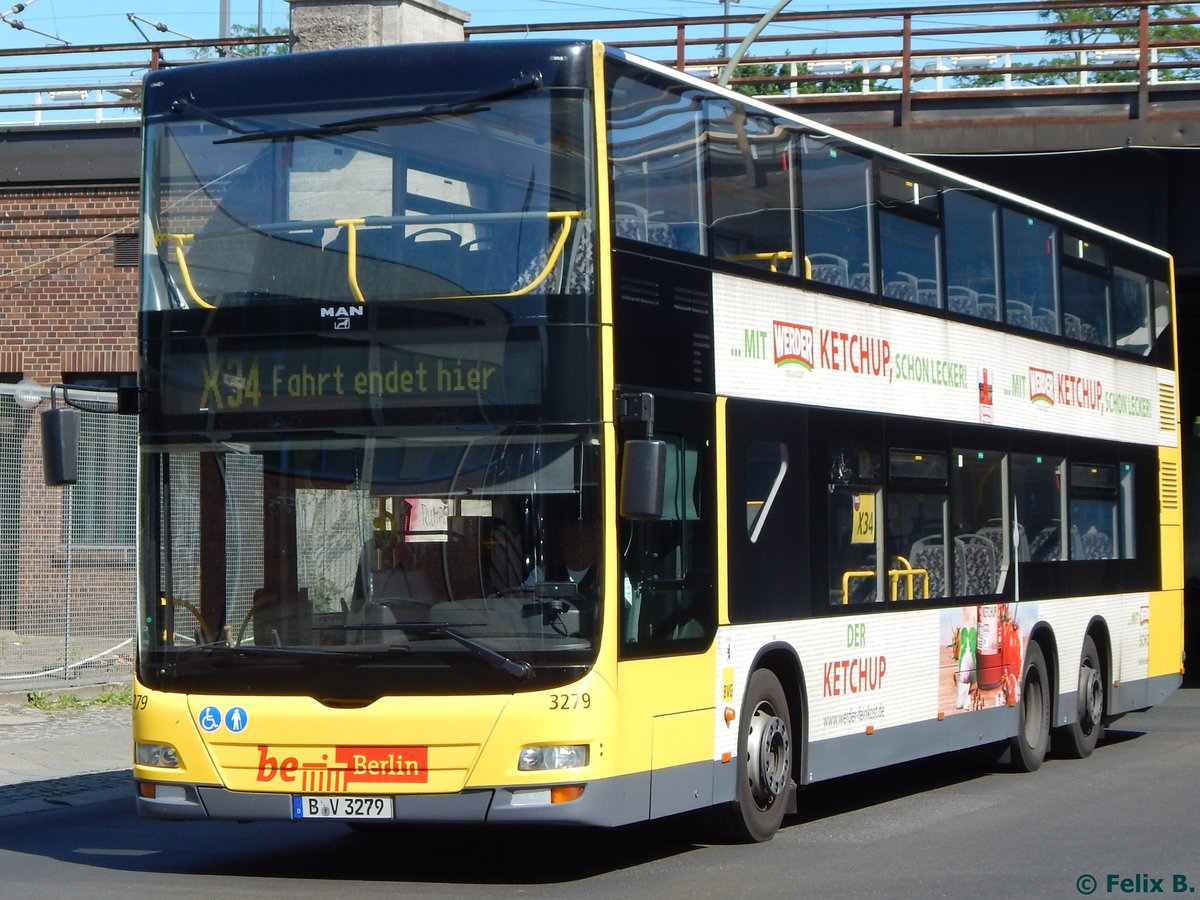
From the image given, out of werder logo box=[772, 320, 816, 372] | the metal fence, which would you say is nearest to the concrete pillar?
the metal fence

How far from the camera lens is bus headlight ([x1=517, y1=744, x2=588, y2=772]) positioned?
28.3 ft

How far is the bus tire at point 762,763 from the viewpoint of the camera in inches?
400

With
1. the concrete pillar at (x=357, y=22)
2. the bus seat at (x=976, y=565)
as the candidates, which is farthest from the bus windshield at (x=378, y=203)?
the concrete pillar at (x=357, y=22)

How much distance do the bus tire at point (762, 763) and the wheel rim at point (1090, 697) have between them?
5672 mm

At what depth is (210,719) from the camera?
29.7ft

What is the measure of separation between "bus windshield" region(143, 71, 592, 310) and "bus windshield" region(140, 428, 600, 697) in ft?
2.58

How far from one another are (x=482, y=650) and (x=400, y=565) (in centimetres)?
57

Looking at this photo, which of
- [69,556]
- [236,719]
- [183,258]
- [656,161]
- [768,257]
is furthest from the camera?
[69,556]

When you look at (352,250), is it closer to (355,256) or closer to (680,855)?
(355,256)

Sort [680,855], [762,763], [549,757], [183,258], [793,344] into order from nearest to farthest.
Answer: [549,757] → [183,258] → [680,855] → [762,763] → [793,344]

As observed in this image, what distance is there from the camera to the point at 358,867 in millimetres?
9750

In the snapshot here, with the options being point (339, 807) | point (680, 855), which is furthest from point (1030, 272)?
point (339, 807)

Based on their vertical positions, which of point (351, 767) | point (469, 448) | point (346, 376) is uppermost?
point (346, 376)

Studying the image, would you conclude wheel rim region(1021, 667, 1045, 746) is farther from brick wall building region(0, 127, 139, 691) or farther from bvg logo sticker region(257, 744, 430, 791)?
brick wall building region(0, 127, 139, 691)
